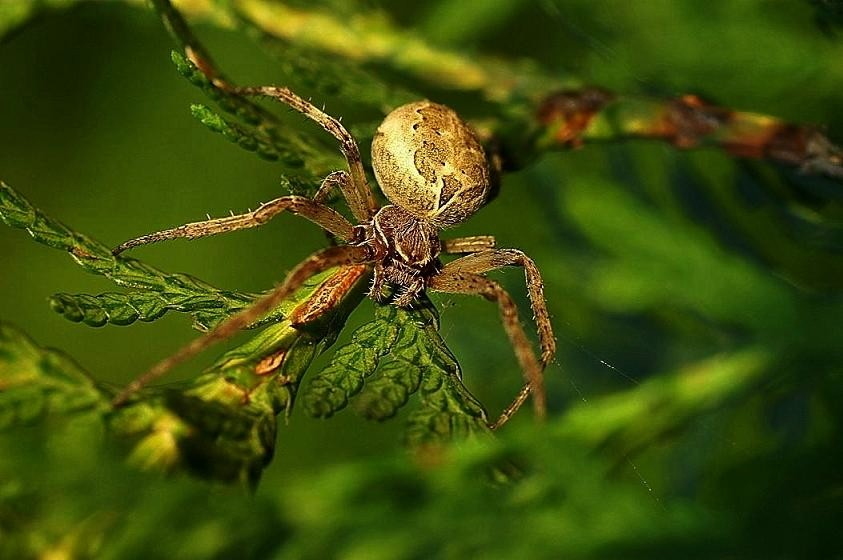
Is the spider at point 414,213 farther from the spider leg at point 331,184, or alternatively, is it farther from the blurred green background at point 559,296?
the blurred green background at point 559,296

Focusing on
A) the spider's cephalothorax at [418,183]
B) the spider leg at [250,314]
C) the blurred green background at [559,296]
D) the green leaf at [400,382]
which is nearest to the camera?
the blurred green background at [559,296]

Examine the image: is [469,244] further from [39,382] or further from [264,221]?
[39,382]

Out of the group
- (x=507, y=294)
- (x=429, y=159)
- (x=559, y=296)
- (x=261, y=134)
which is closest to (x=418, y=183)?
(x=429, y=159)

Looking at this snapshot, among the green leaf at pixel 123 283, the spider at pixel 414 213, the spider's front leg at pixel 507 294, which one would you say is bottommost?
the spider's front leg at pixel 507 294

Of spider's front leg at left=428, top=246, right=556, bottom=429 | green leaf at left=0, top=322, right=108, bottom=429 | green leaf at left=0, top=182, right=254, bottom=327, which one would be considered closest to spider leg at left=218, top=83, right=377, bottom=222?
spider's front leg at left=428, top=246, right=556, bottom=429

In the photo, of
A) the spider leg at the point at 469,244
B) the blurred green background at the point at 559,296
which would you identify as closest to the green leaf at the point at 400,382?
the blurred green background at the point at 559,296

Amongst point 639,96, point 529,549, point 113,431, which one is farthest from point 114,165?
point 529,549
